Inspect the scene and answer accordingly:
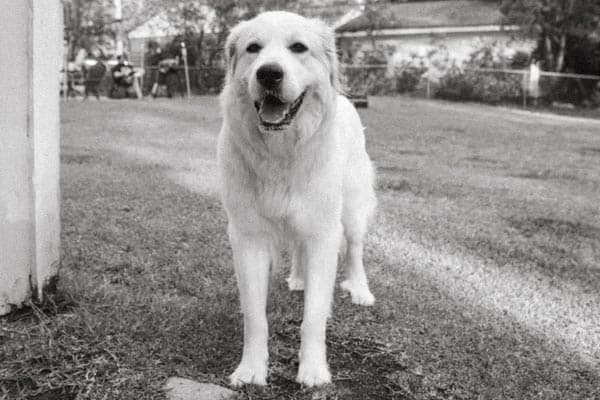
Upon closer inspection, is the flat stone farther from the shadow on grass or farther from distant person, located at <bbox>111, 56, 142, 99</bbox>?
distant person, located at <bbox>111, 56, 142, 99</bbox>

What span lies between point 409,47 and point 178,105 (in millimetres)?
15430

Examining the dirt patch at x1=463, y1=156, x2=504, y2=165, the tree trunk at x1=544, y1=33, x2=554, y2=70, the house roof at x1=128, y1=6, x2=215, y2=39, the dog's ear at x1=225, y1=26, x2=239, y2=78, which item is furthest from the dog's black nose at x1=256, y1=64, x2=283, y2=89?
the tree trunk at x1=544, y1=33, x2=554, y2=70

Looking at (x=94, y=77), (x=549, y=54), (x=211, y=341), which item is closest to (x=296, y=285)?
(x=211, y=341)

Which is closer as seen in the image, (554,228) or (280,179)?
(280,179)

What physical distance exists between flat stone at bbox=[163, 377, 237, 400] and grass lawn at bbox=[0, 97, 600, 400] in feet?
0.18

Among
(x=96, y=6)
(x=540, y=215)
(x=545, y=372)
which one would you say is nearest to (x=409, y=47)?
(x=96, y=6)

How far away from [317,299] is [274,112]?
2.84 ft

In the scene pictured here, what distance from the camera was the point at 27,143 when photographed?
2.97 metres

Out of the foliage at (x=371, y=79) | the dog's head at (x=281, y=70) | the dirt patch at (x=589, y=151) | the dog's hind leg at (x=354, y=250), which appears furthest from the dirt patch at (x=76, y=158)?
the foliage at (x=371, y=79)

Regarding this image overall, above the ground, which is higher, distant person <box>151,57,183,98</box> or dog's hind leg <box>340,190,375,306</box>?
distant person <box>151,57,183,98</box>

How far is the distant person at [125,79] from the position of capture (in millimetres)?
22844

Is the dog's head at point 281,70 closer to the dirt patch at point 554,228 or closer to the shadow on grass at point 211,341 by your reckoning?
the shadow on grass at point 211,341

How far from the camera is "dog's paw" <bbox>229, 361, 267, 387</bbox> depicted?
2.78 m

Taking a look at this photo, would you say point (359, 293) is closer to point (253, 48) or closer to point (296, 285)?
point (296, 285)
